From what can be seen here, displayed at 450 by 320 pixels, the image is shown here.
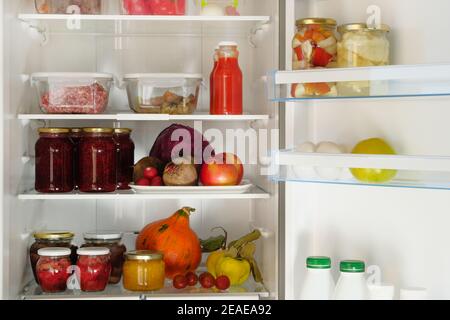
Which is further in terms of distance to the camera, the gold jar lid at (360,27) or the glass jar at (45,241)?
the glass jar at (45,241)

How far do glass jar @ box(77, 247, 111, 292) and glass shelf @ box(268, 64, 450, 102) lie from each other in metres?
0.75

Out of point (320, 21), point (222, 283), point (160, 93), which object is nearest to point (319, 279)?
point (222, 283)

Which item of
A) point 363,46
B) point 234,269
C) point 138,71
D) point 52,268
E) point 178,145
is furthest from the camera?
point 138,71

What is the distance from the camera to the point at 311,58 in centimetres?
191

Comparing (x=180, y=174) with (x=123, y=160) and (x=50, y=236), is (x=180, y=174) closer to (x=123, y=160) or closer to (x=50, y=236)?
(x=123, y=160)

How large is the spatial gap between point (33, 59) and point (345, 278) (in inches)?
46.7

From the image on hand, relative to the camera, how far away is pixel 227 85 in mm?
2377

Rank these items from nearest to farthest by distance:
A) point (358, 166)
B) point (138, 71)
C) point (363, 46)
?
1. point (358, 166)
2. point (363, 46)
3. point (138, 71)

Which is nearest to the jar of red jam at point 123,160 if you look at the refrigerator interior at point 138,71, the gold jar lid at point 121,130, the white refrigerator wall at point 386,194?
the gold jar lid at point 121,130

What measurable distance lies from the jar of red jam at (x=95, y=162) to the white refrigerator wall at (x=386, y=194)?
570 mm

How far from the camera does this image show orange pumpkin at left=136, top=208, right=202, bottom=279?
7.84 feet

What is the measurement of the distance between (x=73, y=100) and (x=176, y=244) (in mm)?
518

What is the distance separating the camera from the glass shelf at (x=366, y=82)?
60.2 inches

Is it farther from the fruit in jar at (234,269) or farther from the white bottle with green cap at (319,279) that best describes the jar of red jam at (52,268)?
the white bottle with green cap at (319,279)
